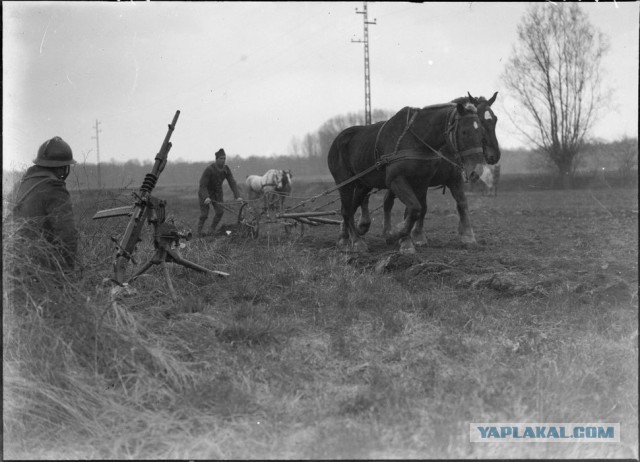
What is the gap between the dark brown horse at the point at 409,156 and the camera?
6762mm

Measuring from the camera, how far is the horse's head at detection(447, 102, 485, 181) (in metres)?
6.63

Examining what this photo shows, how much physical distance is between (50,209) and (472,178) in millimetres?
4948

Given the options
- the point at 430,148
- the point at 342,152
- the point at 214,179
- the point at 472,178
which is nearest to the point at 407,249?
the point at 472,178

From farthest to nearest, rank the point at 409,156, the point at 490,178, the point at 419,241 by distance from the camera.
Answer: the point at 490,178
the point at 419,241
the point at 409,156

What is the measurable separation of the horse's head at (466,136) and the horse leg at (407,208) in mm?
779

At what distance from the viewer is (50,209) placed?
4.73m

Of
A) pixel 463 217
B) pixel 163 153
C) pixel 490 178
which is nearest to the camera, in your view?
pixel 163 153

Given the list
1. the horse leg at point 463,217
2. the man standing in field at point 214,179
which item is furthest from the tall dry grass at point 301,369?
the man standing in field at point 214,179

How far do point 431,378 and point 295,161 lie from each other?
4484 cm

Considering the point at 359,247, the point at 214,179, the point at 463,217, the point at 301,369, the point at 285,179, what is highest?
the point at 285,179

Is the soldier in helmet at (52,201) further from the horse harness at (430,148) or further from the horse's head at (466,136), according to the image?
the horse's head at (466,136)

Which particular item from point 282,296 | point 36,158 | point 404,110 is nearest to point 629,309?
point 282,296

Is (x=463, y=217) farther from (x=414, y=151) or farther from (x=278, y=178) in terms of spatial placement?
(x=278, y=178)

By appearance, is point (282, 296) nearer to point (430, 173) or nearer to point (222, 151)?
point (430, 173)
